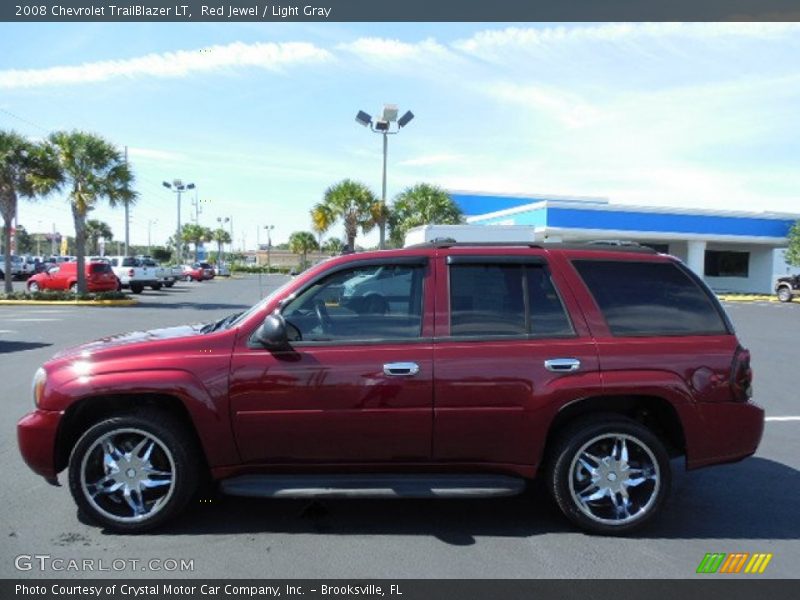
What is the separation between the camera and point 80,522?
4.24 meters

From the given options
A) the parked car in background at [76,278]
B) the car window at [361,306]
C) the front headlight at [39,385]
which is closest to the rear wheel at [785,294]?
the parked car in background at [76,278]

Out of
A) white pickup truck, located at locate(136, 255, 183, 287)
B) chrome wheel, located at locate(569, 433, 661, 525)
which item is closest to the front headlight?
chrome wheel, located at locate(569, 433, 661, 525)

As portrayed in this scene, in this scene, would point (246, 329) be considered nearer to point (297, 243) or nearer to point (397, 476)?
point (397, 476)

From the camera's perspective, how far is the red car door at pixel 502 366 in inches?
158

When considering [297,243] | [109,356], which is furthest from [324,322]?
[297,243]

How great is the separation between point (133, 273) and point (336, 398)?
30.4 meters

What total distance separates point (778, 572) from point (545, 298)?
2.07 m

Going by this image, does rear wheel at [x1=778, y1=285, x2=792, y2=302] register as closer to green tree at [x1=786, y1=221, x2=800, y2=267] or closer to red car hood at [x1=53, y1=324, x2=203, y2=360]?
green tree at [x1=786, y1=221, x2=800, y2=267]

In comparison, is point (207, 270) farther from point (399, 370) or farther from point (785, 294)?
point (399, 370)

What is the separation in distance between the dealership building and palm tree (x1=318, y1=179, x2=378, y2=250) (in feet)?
27.6

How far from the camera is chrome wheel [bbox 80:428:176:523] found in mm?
4070

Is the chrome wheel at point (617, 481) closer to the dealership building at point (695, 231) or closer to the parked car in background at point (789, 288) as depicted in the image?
the dealership building at point (695, 231)

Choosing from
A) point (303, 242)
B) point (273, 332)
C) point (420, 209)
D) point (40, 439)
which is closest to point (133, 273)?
point (420, 209)

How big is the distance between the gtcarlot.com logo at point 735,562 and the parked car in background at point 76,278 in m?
26.1
